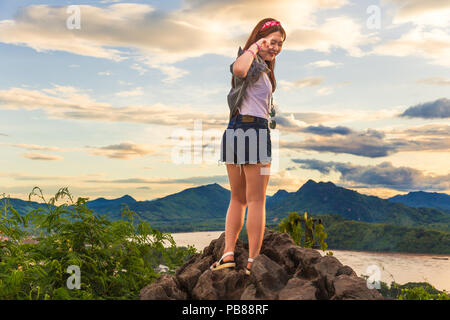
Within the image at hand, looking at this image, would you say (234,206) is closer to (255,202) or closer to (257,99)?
(255,202)

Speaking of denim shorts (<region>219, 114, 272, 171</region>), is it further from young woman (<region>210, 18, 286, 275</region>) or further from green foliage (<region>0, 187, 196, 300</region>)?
green foliage (<region>0, 187, 196, 300</region>)

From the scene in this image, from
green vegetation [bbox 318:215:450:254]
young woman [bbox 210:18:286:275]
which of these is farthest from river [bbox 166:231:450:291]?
young woman [bbox 210:18:286:275]

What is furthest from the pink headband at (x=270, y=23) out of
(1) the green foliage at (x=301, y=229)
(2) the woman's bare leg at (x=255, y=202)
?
(1) the green foliage at (x=301, y=229)

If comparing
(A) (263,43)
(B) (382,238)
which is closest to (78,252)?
(A) (263,43)

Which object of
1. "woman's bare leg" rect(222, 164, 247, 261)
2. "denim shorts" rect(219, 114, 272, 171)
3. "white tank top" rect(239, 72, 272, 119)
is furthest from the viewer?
"woman's bare leg" rect(222, 164, 247, 261)

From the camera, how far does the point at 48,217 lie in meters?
5.97

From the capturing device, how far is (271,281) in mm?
5047

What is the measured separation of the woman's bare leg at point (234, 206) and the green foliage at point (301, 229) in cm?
312

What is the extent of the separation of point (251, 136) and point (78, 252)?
9.73 feet

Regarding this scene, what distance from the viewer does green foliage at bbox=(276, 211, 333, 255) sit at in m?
8.80

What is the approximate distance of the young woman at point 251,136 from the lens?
5449 millimetres

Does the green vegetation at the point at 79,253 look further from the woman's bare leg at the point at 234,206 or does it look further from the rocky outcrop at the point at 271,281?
the woman's bare leg at the point at 234,206

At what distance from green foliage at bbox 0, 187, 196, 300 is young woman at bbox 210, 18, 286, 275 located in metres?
1.25
